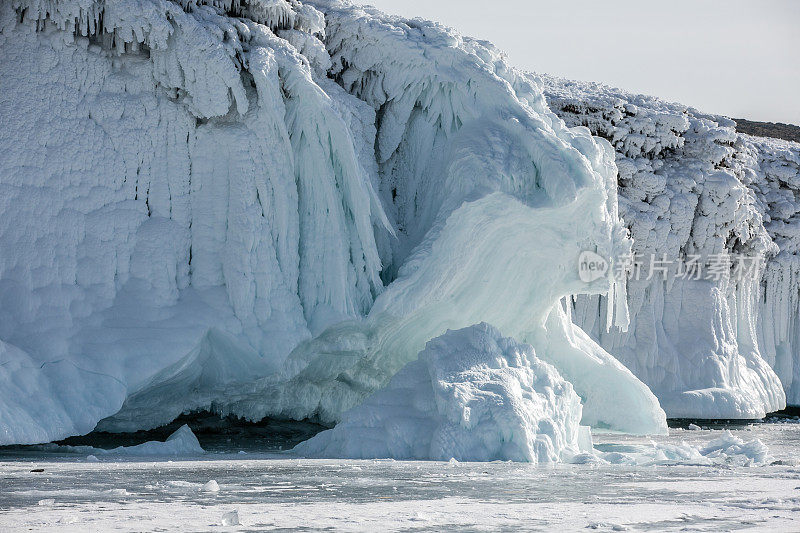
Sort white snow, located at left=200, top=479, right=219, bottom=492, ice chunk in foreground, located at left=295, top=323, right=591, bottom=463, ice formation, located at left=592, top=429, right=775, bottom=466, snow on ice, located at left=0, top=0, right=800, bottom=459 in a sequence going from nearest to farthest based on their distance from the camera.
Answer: white snow, located at left=200, top=479, right=219, bottom=492 < ice chunk in foreground, located at left=295, top=323, right=591, bottom=463 < ice formation, located at left=592, top=429, right=775, bottom=466 < snow on ice, located at left=0, top=0, right=800, bottom=459

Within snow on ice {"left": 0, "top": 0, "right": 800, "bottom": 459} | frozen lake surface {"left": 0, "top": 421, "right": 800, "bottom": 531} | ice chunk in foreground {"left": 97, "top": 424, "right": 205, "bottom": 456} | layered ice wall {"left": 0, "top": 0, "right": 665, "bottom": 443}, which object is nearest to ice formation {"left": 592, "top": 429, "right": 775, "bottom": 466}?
frozen lake surface {"left": 0, "top": 421, "right": 800, "bottom": 531}

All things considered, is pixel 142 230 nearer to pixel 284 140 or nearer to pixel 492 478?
pixel 284 140

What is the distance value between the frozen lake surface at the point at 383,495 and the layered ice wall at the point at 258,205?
2.03m

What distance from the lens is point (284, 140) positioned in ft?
43.1

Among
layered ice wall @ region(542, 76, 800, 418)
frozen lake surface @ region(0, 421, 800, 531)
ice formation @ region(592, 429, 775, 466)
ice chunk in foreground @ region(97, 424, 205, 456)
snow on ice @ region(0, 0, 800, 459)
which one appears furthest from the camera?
layered ice wall @ region(542, 76, 800, 418)

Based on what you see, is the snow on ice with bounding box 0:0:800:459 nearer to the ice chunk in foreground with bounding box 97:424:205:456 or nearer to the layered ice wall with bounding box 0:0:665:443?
the layered ice wall with bounding box 0:0:665:443

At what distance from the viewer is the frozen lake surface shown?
223 inches

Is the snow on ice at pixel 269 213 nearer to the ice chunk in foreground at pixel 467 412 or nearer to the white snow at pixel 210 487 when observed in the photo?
the ice chunk in foreground at pixel 467 412

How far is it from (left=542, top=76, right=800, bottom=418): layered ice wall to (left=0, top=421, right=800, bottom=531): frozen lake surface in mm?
11243

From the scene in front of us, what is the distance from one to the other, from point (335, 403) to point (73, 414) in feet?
14.8

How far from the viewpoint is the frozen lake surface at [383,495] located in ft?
18.5

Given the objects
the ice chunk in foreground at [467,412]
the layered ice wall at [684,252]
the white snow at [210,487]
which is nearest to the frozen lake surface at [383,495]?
the white snow at [210,487]

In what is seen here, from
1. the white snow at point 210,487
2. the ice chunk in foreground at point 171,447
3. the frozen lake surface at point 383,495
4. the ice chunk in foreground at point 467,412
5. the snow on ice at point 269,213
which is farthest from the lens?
the snow on ice at point 269,213

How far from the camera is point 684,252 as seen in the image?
22.6 metres
